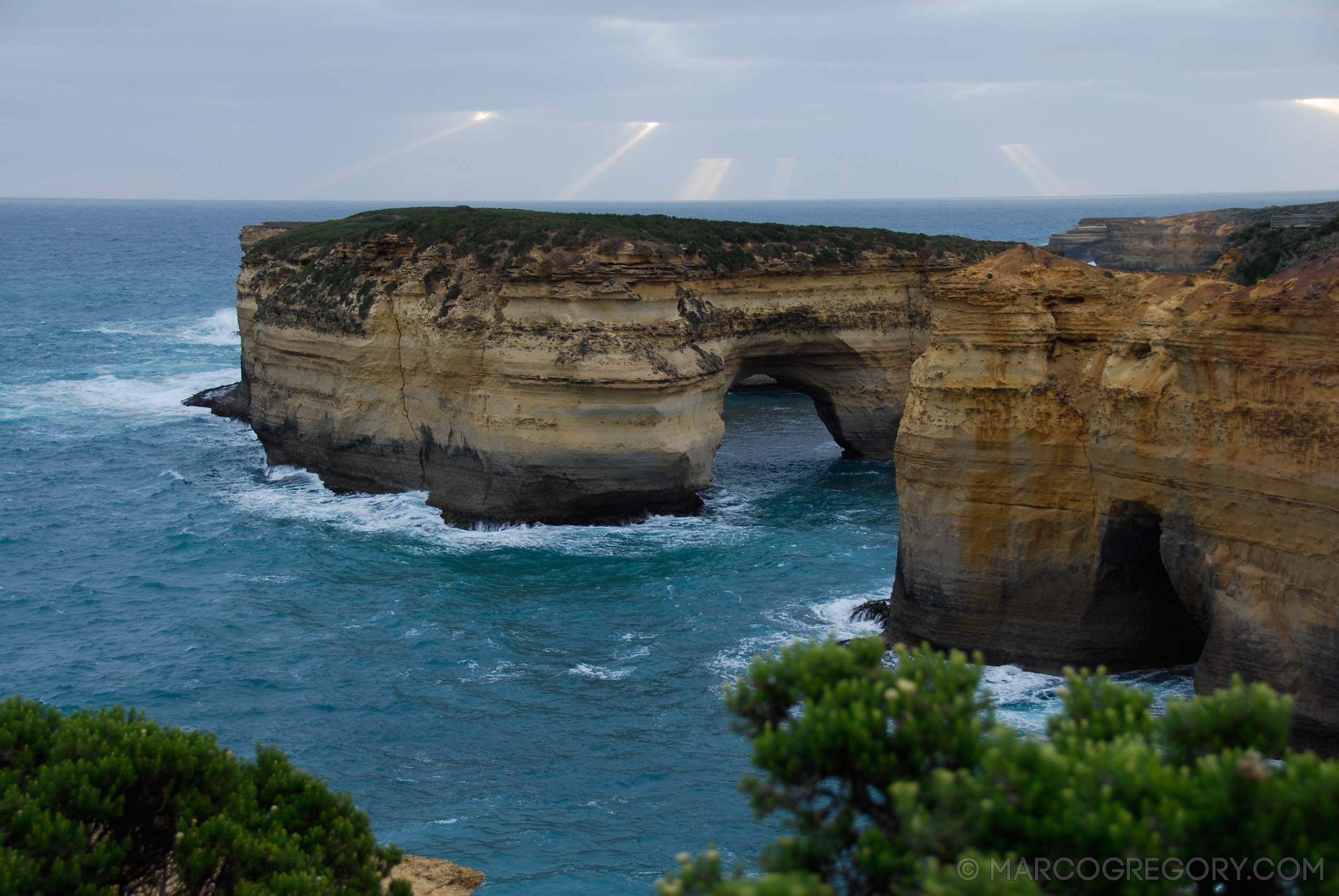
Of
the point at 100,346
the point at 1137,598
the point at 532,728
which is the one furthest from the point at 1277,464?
the point at 100,346

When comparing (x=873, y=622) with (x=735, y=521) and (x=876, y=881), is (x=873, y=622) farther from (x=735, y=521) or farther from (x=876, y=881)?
(x=876, y=881)

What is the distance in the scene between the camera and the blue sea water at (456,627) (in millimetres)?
18156

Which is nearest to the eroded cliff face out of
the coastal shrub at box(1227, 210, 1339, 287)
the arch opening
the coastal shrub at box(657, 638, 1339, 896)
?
the coastal shrub at box(657, 638, 1339, 896)

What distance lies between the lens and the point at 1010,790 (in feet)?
24.7

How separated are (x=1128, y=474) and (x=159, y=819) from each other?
52.3 feet

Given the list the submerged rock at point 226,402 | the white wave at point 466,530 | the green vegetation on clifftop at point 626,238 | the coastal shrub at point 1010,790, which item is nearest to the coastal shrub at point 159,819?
the coastal shrub at point 1010,790

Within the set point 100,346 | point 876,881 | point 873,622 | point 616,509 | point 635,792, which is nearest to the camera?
point 876,881

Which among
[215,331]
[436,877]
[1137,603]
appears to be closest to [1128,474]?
[1137,603]

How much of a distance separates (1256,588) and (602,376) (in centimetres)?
1816

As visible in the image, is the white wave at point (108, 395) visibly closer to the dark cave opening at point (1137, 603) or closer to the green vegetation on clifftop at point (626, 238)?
the green vegetation on clifftop at point (626, 238)

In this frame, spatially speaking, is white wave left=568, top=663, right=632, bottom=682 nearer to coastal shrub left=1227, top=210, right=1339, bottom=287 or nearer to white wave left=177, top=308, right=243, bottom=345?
coastal shrub left=1227, top=210, right=1339, bottom=287

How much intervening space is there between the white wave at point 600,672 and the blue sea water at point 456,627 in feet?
0.32

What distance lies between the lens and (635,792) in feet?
60.3

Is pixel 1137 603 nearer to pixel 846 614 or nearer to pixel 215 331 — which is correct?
pixel 846 614
